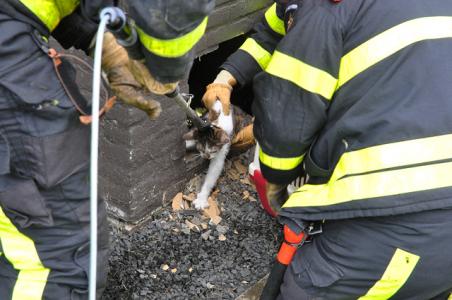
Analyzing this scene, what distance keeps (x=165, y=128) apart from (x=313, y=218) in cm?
117

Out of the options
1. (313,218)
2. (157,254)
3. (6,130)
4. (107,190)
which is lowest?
(157,254)

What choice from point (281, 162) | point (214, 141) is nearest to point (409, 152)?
point (281, 162)

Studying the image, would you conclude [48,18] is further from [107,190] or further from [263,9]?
[263,9]

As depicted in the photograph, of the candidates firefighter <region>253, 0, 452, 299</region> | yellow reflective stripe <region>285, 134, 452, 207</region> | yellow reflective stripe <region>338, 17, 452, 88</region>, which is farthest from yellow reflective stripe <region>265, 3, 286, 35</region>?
yellow reflective stripe <region>285, 134, 452, 207</region>

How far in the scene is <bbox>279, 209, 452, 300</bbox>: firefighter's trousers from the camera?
6.93ft

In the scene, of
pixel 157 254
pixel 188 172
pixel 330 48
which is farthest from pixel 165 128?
pixel 330 48

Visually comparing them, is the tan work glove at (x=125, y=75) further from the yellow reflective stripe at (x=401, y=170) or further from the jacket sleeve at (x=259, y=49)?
the jacket sleeve at (x=259, y=49)

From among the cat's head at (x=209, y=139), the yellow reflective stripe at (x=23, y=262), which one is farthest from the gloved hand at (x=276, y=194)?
the yellow reflective stripe at (x=23, y=262)

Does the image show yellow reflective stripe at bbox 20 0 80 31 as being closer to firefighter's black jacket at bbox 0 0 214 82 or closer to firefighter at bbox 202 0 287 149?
firefighter's black jacket at bbox 0 0 214 82

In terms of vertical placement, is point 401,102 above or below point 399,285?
above

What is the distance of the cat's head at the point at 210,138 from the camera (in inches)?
123

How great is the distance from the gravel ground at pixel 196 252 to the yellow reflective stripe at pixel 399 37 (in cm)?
150

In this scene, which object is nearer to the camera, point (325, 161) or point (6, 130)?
point (6, 130)

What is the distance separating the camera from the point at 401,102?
6.63 ft
